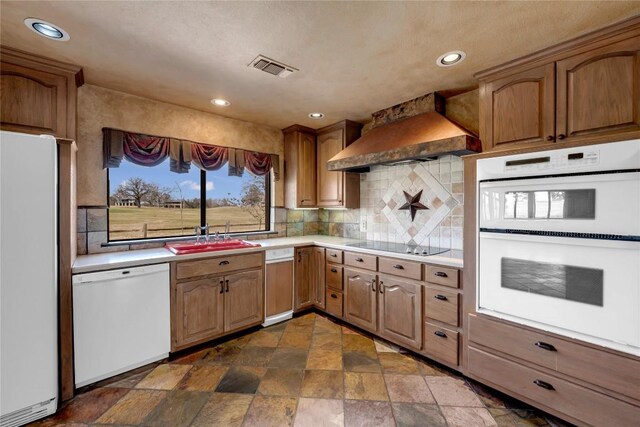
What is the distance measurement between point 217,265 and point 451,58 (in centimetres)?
265

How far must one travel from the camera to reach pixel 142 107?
272 cm

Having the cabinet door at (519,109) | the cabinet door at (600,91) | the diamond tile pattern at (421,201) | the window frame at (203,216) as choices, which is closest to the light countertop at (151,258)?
the window frame at (203,216)

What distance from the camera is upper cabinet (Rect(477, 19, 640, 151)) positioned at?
1537 millimetres

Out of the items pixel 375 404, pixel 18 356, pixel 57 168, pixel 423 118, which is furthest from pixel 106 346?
pixel 423 118

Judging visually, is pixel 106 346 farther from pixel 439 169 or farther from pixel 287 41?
pixel 439 169

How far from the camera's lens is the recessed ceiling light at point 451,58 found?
74.9 inches

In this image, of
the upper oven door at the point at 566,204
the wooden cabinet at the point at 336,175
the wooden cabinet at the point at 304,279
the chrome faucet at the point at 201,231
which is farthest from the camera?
the wooden cabinet at the point at 336,175

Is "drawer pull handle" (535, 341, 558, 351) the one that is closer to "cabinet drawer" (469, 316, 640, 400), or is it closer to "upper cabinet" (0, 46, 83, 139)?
"cabinet drawer" (469, 316, 640, 400)

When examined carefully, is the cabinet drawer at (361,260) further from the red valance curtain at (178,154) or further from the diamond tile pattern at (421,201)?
the red valance curtain at (178,154)

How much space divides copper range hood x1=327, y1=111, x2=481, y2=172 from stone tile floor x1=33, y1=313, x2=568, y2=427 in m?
1.81

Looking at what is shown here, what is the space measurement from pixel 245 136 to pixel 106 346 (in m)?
2.54

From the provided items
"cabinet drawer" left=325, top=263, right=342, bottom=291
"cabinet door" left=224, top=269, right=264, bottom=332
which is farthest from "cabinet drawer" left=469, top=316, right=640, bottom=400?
"cabinet door" left=224, top=269, right=264, bottom=332

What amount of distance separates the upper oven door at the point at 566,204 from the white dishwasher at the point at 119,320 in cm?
268

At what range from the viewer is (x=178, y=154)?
292 centimetres
